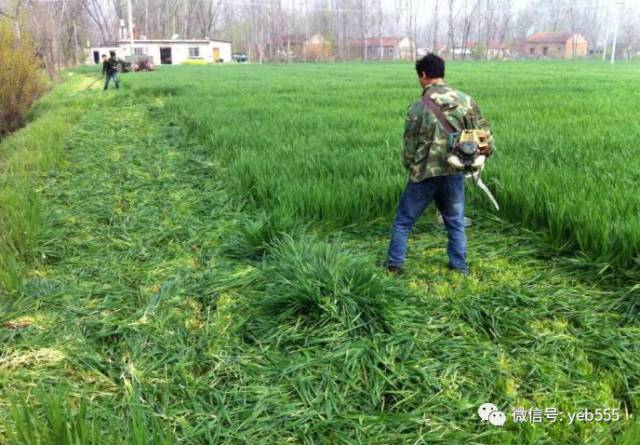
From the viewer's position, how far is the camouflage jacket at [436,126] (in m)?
3.16

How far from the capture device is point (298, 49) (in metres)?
70.6

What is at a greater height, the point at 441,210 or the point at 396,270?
the point at 441,210

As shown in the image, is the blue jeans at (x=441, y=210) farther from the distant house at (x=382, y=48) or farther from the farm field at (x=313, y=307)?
the distant house at (x=382, y=48)

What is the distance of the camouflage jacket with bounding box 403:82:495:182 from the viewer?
316cm

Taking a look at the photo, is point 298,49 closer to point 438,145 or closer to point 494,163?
point 494,163

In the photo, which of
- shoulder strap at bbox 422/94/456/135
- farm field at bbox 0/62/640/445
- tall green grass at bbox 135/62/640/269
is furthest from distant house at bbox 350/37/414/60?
shoulder strap at bbox 422/94/456/135

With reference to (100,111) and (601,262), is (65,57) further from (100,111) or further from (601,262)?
(601,262)

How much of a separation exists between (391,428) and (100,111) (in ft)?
A: 43.7

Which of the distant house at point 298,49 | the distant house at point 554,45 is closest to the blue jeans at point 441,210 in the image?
the distant house at point 298,49

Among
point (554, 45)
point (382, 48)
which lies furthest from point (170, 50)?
point (554, 45)

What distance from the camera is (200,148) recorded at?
7.91 metres

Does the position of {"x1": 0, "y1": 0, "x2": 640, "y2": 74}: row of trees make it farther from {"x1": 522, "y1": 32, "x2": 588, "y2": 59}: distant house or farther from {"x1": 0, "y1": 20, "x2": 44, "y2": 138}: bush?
{"x1": 0, "y1": 20, "x2": 44, "y2": 138}: bush

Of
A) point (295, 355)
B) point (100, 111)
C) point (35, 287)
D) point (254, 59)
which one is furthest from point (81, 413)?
point (254, 59)

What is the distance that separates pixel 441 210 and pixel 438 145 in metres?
0.52
